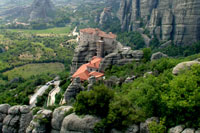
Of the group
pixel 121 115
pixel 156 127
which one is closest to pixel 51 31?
pixel 121 115

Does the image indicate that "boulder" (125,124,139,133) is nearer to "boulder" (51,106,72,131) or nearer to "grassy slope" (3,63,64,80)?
"boulder" (51,106,72,131)

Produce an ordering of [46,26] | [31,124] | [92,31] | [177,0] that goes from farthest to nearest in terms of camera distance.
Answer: [46,26]
[177,0]
[92,31]
[31,124]

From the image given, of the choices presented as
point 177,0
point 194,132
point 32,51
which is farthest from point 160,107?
point 32,51

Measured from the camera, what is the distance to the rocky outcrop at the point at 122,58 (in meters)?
49.3

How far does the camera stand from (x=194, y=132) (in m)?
16.8

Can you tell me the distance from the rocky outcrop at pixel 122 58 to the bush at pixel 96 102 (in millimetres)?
28517

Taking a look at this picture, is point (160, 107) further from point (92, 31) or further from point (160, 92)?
point (92, 31)

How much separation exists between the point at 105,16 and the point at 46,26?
56310mm

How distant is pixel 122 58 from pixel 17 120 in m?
29.9

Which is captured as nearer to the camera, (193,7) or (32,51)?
(193,7)

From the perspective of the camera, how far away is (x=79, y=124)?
20828 millimetres

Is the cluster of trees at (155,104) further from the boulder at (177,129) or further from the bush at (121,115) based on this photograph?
the boulder at (177,129)

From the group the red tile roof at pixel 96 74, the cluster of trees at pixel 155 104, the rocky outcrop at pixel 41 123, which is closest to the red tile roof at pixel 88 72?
the red tile roof at pixel 96 74

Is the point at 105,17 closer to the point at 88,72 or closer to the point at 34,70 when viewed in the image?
the point at 34,70
